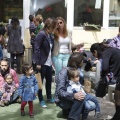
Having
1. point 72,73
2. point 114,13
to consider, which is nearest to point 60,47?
point 72,73

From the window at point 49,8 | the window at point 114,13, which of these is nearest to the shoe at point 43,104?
the window at point 49,8

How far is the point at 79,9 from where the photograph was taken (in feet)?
34.6

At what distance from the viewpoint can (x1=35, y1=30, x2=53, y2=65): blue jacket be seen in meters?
6.16

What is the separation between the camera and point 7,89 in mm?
6562

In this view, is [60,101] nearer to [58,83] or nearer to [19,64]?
[58,83]

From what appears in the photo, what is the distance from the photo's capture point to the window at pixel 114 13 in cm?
A: 1071

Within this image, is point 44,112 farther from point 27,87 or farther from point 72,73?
point 72,73

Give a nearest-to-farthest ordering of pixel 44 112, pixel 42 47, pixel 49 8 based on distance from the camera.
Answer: pixel 44 112 < pixel 42 47 < pixel 49 8

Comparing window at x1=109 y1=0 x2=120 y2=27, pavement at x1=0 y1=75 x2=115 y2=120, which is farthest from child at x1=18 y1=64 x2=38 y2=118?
window at x1=109 y1=0 x2=120 y2=27

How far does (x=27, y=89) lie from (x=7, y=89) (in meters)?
1.00

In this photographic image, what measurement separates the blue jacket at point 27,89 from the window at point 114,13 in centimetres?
563

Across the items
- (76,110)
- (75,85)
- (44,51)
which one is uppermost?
(44,51)

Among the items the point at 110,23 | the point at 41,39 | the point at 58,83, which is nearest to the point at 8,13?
the point at 110,23

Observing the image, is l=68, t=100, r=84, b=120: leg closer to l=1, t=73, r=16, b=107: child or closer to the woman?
the woman
